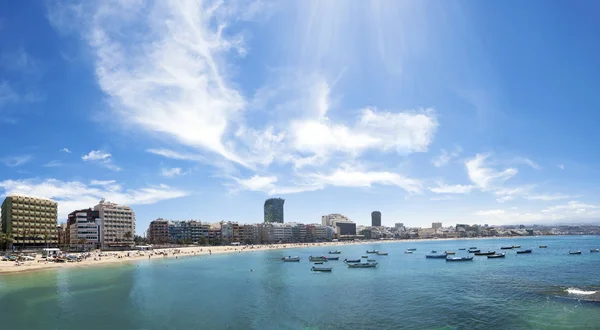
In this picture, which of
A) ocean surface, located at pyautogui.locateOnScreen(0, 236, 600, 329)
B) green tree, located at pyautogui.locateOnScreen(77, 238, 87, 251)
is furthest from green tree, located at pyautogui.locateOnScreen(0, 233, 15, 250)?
ocean surface, located at pyautogui.locateOnScreen(0, 236, 600, 329)

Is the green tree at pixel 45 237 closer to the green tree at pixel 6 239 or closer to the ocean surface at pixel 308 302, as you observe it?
the green tree at pixel 6 239

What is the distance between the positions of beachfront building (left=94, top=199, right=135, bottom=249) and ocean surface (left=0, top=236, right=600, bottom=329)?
84.8 metres

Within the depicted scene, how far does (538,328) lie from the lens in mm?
31891

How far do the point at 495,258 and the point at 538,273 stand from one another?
4283 centimetres

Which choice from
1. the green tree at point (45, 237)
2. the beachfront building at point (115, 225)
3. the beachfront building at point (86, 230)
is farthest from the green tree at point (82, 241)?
the green tree at point (45, 237)

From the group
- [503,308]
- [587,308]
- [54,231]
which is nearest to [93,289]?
[503,308]

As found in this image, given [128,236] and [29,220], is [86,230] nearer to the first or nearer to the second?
[128,236]

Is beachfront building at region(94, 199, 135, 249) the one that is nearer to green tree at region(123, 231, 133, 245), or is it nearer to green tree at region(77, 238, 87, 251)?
green tree at region(123, 231, 133, 245)

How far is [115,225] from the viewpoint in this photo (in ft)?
522

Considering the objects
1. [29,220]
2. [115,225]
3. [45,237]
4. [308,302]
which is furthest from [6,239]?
[308,302]

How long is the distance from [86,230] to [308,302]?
444ft

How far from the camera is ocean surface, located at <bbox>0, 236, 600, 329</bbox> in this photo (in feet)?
116

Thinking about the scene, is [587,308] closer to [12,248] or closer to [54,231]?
[12,248]

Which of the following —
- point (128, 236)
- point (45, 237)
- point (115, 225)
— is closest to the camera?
point (45, 237)
